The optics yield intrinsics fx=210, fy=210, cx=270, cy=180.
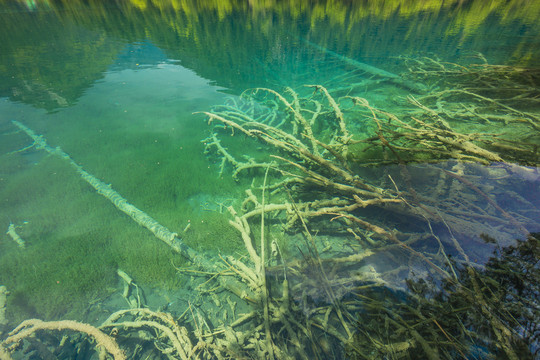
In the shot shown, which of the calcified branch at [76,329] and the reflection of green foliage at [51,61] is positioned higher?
the reflection of green foliage at [51,61]

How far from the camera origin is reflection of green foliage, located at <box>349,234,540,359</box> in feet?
5.82

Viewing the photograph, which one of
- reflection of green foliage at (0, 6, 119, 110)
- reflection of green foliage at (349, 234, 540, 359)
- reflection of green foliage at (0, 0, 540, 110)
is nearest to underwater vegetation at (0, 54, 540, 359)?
reflection of green foliage at (349, 234, 540, 359)

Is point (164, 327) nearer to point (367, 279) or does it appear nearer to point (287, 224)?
point (287, 224)

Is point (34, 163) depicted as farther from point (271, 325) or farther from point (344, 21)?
point (344, 21)

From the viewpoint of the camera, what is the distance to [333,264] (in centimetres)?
270

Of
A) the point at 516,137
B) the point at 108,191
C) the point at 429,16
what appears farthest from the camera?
the point at 429,16

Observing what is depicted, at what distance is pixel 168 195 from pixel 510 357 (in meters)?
5.11

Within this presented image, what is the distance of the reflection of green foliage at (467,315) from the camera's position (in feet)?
5.82

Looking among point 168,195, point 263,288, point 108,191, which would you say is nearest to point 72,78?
point 108,191

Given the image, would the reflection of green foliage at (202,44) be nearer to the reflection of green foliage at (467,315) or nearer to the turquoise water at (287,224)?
the turquoise water at (287,224)

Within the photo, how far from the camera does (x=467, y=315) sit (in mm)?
1961

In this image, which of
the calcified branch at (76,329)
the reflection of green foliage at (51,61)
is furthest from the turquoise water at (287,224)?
the reflection of green foliage at (51,61)

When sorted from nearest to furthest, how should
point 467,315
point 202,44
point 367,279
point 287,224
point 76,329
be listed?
point 467,315 < point 76,329 < point 367,279 < point 287,224 < point 202,44

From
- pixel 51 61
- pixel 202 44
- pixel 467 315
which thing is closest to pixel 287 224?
pixel 467 315
